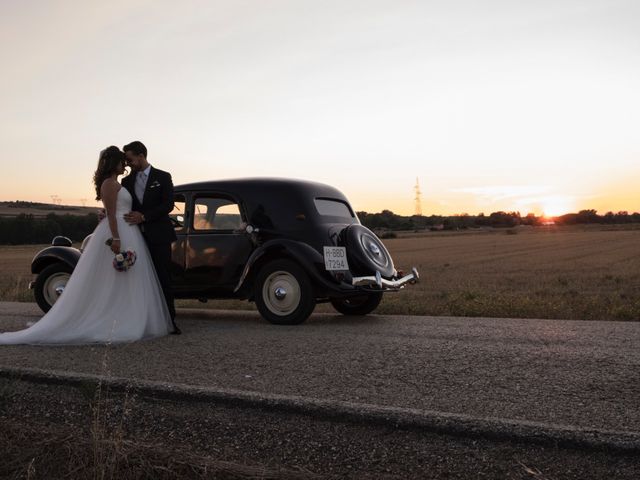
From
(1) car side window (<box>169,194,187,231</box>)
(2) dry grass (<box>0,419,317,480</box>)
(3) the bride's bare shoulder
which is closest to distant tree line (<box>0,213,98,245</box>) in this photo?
(1) car side window (<box>169,194,187,231</box>)

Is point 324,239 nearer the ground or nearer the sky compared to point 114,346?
nearer the sky

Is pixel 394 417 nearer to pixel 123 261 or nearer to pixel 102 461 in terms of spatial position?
pixel 102 461

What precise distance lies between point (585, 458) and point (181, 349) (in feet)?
11.2

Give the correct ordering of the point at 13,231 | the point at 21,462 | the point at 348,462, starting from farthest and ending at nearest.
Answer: the point at 13,231 → the point at 21,462 → the point at 348,462

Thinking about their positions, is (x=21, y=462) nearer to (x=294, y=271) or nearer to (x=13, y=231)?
(x=294, y=271)

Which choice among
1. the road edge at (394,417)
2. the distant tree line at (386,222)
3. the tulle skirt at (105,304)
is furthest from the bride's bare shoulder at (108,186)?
the distant tree line at (386,222)

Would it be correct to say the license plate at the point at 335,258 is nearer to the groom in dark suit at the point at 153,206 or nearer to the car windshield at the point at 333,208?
the car windshield at the point at 333,208

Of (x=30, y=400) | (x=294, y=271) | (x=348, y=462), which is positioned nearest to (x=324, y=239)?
(x=294, y=271)

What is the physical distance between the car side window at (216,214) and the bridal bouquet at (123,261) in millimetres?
1646

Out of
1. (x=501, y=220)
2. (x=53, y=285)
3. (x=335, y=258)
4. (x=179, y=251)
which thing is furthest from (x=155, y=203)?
(x=501, y=220)

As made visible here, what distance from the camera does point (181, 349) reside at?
509 cm

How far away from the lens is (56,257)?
802 cm

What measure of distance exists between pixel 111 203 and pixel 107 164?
399 millimetres

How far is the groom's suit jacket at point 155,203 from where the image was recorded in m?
6.10
